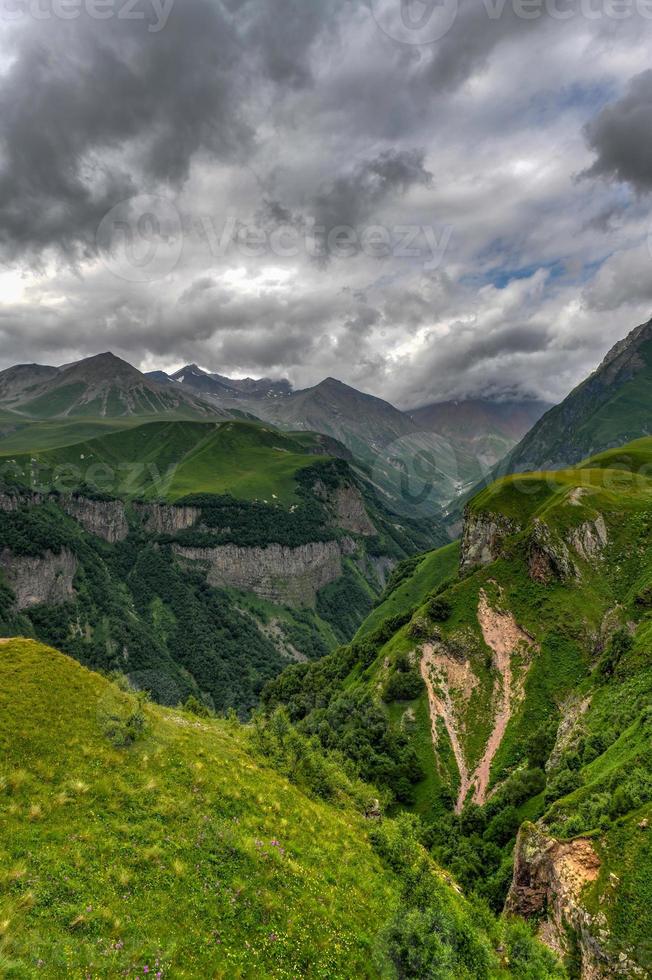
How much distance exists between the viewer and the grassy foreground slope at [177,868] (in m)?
21.1

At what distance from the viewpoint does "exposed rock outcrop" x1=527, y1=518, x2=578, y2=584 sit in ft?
336

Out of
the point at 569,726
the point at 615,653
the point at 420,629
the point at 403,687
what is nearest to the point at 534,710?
the point at 569,726

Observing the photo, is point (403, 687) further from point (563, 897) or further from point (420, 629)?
point (563, 897)

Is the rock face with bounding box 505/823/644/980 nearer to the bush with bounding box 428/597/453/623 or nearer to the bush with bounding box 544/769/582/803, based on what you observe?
the bush with bounding box 544/769/582/803

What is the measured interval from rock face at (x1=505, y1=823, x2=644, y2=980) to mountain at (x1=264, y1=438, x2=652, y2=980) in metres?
0.11

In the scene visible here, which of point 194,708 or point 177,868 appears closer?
point 177,868

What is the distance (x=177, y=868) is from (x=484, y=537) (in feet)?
389

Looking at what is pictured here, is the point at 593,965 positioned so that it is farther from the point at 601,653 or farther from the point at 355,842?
the point at 601,653

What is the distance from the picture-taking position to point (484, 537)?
131m

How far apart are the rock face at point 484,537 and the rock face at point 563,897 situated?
282 ft

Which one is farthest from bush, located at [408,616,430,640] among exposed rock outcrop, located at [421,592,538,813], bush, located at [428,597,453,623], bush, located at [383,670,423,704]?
bush, located at [383,670,423,704]

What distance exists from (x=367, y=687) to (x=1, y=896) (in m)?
95.3

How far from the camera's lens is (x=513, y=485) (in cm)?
13988

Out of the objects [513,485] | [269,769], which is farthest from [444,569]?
[269,769]
